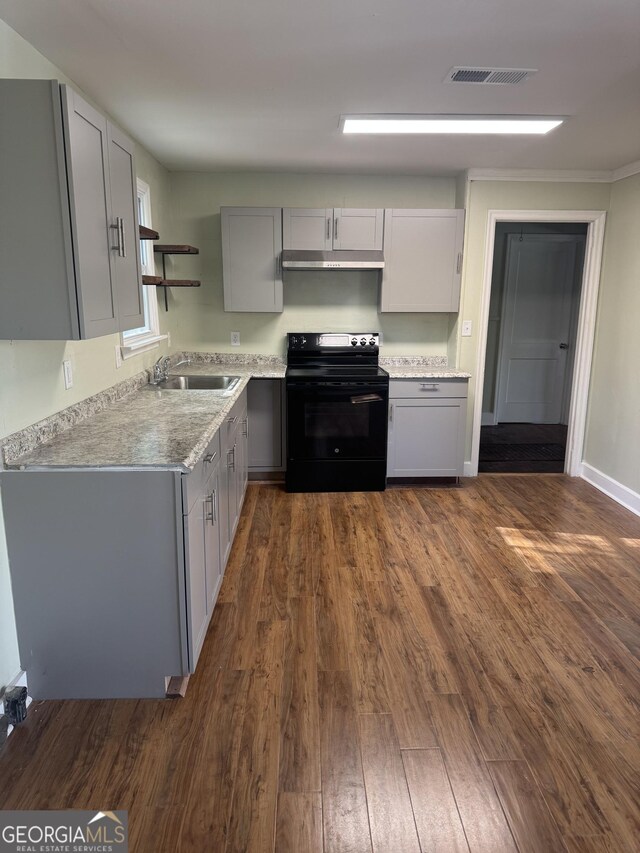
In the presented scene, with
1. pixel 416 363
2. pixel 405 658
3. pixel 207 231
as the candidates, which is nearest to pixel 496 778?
pixel 405 658

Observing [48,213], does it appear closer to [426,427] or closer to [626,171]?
[426,427]

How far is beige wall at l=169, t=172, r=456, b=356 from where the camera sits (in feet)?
14.0

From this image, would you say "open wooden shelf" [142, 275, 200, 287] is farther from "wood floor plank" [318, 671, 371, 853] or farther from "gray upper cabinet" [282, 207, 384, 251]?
"wood floor plank" [318, 671, 371, 853]

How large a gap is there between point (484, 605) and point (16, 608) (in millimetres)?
2005

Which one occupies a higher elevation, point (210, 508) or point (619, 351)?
point (619, 351)

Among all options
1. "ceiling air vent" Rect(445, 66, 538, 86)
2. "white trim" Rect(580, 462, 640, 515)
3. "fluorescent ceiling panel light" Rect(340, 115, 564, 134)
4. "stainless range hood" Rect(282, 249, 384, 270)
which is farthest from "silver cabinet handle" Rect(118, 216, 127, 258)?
"white trim" Rect(580, 462, 640, 515)

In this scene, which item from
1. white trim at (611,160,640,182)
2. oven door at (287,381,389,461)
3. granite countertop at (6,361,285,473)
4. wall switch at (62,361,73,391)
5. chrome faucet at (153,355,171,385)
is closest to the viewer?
granite countertop at (6,361,285,473)

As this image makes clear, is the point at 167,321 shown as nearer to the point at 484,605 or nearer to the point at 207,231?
the point at 207,231

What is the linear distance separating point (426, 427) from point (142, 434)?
8.17 feet

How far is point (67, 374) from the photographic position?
7.73 ft

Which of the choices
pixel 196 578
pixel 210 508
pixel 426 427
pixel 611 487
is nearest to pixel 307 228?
pixel 426 427

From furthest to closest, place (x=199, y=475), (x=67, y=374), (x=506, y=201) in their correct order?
(x=506, y=201), (x=67, y=374), (x=199, y=475)

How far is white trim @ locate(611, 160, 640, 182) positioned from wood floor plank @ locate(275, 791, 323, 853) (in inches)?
165

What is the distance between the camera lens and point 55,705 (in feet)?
6.55
